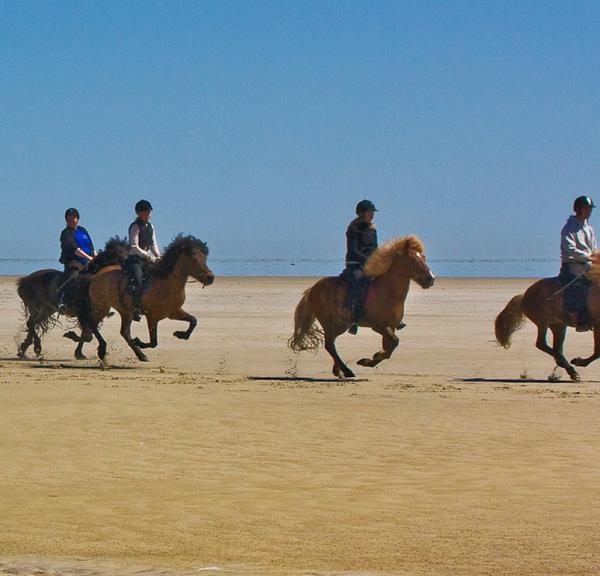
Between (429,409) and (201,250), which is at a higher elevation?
(201,250)

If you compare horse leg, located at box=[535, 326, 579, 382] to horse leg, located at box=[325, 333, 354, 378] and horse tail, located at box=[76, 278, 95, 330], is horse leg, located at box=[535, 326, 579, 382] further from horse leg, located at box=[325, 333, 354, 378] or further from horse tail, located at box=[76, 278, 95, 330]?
horse tail, located at box=[76, 278, 95, 330]

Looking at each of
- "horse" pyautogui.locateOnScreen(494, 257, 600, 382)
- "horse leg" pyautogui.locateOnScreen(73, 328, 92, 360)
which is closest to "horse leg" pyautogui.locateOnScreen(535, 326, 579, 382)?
"horse" pyautogui.locateOnScreen(494, 257, 600, 382)

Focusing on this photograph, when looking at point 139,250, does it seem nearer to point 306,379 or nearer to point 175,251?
point 175,251

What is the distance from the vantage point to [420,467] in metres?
10.2

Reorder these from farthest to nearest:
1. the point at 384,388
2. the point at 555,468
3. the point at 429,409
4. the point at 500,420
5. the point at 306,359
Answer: the point at 306,359
the point at 384,388
the point at 429,409
the point at 500,420
the point at 555,468

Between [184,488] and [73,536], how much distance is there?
162cm

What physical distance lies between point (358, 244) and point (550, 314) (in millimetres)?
2536

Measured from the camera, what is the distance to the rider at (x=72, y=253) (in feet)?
67.7

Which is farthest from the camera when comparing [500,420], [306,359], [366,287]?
[306,359]

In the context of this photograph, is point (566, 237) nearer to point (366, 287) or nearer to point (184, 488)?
point (366, 287)

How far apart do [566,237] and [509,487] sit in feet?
27.5

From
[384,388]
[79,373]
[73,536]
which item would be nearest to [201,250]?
[79,373]

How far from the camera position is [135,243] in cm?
1952

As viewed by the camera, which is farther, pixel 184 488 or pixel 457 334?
pixel 457 334
